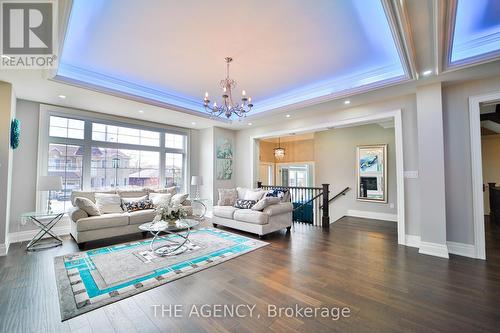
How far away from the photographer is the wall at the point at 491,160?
267 inches

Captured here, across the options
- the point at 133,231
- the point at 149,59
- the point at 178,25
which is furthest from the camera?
the point at 133,231

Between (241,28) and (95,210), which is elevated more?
(241,28)

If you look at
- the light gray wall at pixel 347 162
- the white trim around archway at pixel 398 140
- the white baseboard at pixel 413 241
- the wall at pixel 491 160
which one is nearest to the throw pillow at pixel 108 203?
the white trim around archway at pixel 398 140

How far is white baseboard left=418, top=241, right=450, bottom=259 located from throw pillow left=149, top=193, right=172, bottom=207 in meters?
5.07

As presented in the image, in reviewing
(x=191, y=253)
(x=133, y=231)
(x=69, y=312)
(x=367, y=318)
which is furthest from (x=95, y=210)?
(x=367, y=318)

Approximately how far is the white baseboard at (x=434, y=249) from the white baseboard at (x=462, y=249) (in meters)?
0.24

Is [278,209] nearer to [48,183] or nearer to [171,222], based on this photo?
[171,222]

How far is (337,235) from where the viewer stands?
468 centimetres

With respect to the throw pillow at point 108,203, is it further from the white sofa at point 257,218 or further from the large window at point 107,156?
the white sofa at point 257,218

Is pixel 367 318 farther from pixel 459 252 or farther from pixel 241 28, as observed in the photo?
pixel 241 28

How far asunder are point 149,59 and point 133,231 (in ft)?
10.8

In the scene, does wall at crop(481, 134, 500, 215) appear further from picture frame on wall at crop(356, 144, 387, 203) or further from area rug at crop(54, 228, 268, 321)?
area rug at crop(54, 228, 268, 321)

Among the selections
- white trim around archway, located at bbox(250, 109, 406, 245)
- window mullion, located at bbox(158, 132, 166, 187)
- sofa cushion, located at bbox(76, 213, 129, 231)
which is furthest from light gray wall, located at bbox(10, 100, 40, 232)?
white trim around archway, located at bbox(250, 109, 406, 245)

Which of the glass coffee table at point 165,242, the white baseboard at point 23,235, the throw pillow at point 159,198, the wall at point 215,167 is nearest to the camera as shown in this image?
the glass coffee table at point 165,242
